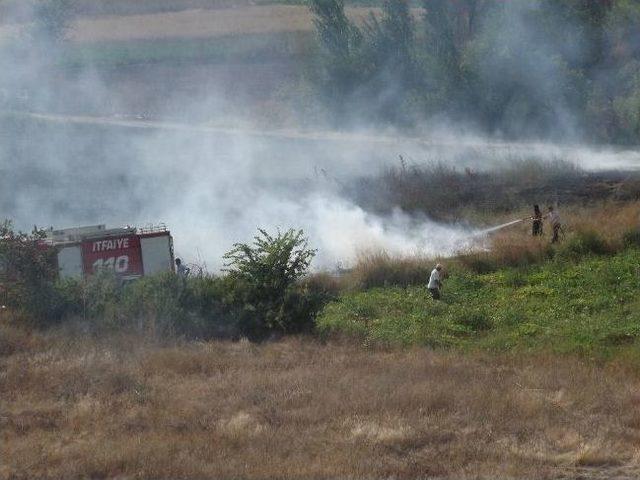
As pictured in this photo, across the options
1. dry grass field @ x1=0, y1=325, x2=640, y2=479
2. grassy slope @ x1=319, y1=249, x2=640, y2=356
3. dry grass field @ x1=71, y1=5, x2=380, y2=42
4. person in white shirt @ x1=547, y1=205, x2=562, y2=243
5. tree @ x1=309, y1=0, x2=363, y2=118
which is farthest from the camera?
dry grass field @ x1=71, y1=5, x2=380, y2=42

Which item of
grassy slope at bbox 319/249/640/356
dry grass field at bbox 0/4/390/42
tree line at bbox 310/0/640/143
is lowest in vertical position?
grassy slope at bbox 319/249/640/356

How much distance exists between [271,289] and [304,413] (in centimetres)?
567

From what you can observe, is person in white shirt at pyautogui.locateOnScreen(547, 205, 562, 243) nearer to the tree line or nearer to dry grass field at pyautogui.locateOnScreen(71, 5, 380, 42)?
the tree line

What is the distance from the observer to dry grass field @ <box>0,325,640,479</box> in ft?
32.1

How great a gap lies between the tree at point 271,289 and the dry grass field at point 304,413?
1377 millimetres

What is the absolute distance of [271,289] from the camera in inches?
666

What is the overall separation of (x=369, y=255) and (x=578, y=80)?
77.1 feet

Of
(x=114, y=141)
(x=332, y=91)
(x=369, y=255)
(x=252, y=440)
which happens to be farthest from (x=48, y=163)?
(x=252, y=440)

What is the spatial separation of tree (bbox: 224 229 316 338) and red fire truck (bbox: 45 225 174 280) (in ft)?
13.3

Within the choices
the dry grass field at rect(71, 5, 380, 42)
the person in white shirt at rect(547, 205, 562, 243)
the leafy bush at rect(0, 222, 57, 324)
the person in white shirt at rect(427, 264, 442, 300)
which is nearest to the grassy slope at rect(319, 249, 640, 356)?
the person in white shirt at rect(427, 264, 442, 300)

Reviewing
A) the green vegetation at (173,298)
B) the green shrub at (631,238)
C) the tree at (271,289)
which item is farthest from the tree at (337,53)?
the green vegetation at (173,298)

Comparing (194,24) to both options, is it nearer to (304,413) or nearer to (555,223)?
(555,223)

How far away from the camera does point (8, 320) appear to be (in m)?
16.5

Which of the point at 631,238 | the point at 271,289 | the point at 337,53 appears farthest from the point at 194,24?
the point at 271,289
